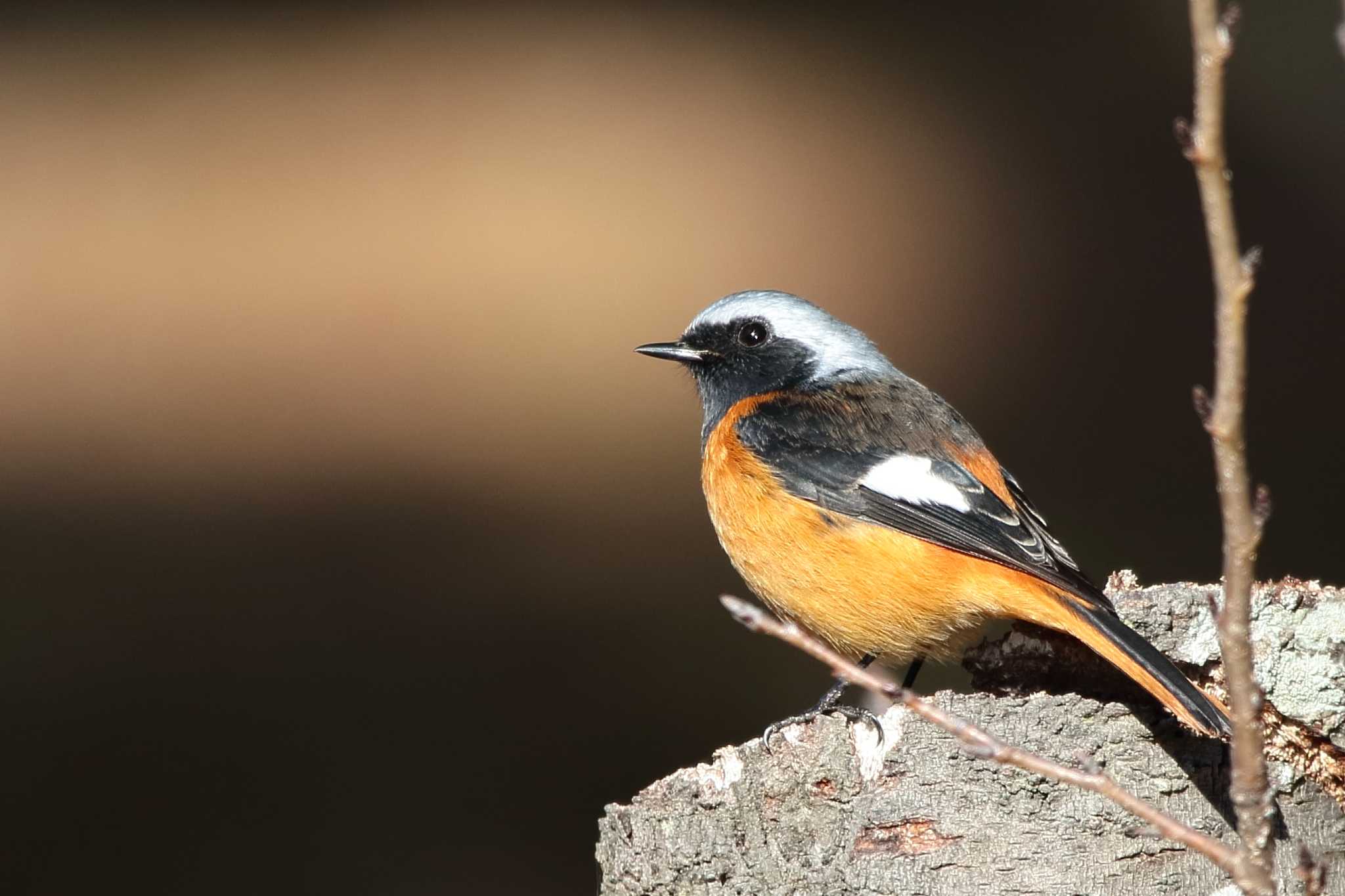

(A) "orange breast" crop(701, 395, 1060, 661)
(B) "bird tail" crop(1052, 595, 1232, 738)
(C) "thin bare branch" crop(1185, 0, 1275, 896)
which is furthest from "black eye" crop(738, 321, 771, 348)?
(C) "thin bare branch" crop(1185, 0, 1275, 896)

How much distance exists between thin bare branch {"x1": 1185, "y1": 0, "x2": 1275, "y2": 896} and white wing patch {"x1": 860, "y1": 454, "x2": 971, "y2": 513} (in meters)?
2.00

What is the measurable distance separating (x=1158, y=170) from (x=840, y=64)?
3349 millimetres

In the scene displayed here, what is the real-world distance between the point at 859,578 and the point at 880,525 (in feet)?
0.52

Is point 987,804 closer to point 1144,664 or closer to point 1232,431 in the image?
point 1144,664

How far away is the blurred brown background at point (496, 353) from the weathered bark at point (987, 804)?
4066mm

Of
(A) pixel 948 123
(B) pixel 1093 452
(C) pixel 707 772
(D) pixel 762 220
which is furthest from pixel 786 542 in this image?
(A) pixel 948 123

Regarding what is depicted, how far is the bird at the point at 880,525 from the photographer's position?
397 centimetres

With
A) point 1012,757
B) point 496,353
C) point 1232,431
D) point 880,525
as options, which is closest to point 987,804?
point 1012,757

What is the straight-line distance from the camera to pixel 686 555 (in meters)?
9.78

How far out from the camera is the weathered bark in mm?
3174

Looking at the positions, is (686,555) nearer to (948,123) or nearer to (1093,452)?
(1093,452)

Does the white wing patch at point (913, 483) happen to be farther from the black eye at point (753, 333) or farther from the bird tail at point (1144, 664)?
the black eye at point (753, 333)

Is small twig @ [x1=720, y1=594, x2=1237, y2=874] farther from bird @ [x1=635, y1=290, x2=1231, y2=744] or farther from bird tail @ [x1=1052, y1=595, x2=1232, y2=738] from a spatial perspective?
bird @ [x1=635, y1=290, x2=1231, y2=744]

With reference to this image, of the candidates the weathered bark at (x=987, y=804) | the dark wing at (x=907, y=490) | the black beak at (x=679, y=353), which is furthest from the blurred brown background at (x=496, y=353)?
the weathered bark at (x=987, y=804)
